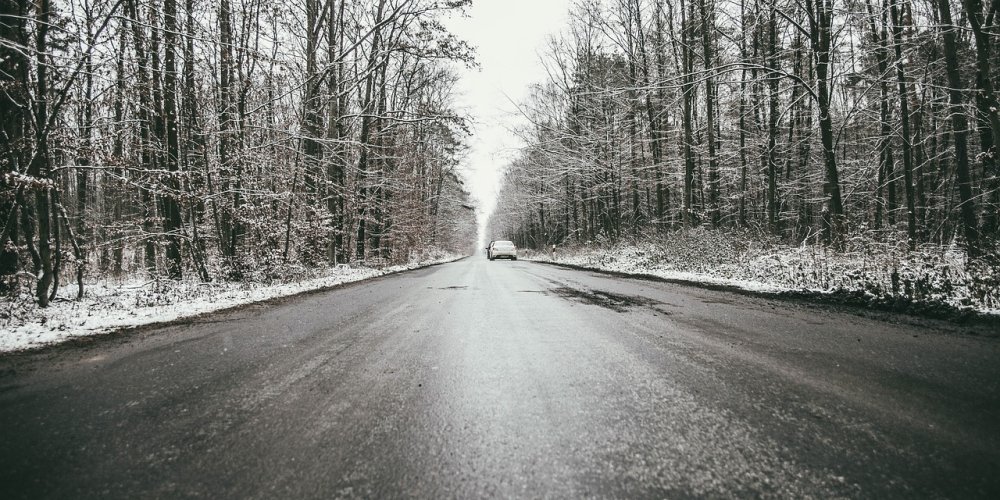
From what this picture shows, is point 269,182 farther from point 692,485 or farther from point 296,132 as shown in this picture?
point 692,485

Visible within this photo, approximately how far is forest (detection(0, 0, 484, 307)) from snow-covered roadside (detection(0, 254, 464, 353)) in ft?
1.58

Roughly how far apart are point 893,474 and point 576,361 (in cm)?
181

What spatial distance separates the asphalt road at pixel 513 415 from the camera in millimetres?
1499

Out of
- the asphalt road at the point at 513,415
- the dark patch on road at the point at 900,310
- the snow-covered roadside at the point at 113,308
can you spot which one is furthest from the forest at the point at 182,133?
the dark patch on road at the point at 900,310

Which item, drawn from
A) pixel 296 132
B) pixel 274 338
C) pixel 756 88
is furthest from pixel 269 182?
pixel 756 88

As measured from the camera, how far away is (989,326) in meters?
4.01

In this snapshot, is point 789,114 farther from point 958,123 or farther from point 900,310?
point 900,310

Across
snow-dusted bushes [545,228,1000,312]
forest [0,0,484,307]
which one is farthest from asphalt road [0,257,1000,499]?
forest [0,0,484,307]

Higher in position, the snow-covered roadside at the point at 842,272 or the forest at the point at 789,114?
the forest at the point at 789,114

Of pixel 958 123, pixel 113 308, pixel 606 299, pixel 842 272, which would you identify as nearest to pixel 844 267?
pixel 842 272

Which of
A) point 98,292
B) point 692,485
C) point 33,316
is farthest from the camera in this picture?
point 98,292

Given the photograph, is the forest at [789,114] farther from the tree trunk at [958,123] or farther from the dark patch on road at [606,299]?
the dark patch on road at [606,299]

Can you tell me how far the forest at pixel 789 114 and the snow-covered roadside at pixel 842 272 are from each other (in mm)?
665

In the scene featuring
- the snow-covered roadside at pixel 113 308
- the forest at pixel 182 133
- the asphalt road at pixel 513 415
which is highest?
the forest at pixel 182 133
